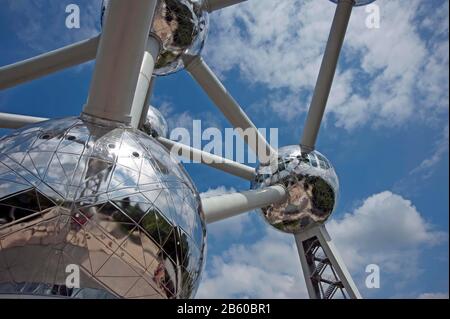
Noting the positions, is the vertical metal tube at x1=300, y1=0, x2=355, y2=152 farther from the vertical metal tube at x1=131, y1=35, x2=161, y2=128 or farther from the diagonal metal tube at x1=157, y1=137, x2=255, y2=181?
the vertical metal tube at x1=131, y1=35, x2=161, y2=128

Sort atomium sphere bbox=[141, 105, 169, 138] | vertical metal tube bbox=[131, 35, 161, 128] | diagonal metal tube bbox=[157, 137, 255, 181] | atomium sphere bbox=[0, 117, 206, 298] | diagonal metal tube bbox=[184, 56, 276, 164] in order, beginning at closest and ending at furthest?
atomium sphere bbox=[0, 117, 206, 298], vertical metal tube bbox=[131, 35, 161, 128], diagonal metal tube bbox=[184, 56, 276, 164], diagonal metal tube bbox=[157, 137, 255, 181], atomium sphere bbox=[141, 105, 169, 138]

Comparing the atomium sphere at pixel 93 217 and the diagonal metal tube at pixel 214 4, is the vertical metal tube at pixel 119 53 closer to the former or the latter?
the atomium sphere at pixel 93 217

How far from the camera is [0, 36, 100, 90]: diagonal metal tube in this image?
7.00m

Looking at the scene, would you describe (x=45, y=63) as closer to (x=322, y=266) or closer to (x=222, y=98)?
(x=222, y=98)

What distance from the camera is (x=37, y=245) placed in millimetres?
3109

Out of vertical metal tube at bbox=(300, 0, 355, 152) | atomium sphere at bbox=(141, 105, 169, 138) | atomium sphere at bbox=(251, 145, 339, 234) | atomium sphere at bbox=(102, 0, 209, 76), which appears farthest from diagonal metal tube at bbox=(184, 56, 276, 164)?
atomium sphere at bbox=(141, 105, 169, 138)

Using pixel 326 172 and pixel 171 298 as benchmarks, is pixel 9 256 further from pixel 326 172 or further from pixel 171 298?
pixel 326 172

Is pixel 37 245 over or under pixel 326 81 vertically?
under

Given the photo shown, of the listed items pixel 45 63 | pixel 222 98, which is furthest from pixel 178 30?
pixel 45 63

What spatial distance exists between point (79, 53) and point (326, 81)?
148 inches

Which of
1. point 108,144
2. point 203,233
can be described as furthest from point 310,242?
point 108,144

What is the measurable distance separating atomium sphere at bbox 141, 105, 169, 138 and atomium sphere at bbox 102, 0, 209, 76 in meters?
2.33

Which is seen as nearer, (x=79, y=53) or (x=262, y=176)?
(x=79, y=53)

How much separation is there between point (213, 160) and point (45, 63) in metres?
3.37
